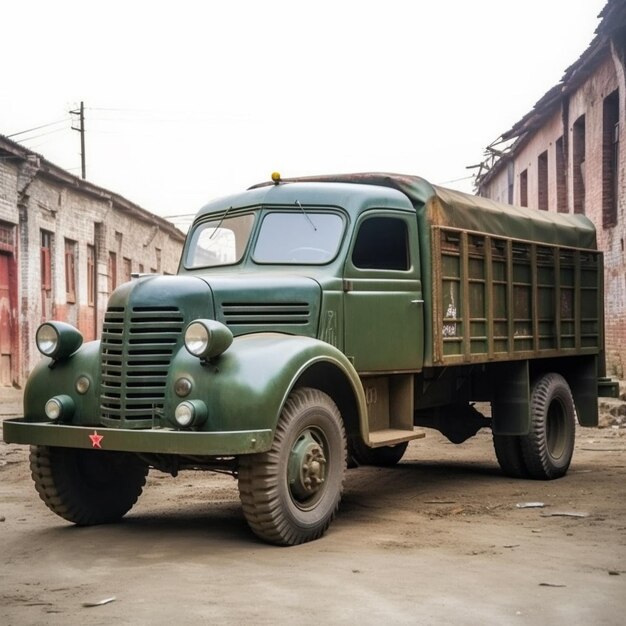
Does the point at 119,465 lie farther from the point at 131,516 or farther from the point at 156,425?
the point at 156,425

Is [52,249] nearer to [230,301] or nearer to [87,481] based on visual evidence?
[87,481]

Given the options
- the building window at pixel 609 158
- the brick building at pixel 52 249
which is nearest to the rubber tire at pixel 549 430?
the building window at pixel 609 158

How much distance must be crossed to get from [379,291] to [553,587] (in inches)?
121

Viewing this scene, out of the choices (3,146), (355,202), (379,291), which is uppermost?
(3,146)

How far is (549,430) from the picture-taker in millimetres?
10602

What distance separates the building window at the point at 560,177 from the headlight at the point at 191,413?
1944 cm

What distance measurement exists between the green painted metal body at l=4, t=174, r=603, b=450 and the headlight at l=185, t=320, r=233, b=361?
0.11m

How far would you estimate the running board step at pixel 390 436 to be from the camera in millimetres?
7695

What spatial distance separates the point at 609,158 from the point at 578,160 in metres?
2.57

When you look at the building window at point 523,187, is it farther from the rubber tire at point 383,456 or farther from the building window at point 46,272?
the rubber tire at point 383,456

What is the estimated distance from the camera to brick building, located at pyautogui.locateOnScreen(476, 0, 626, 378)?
18812mm

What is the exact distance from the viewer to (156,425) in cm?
671

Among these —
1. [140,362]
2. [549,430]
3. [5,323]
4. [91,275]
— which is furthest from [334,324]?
[91,275]

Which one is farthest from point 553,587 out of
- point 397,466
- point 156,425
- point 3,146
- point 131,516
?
point 3,146
